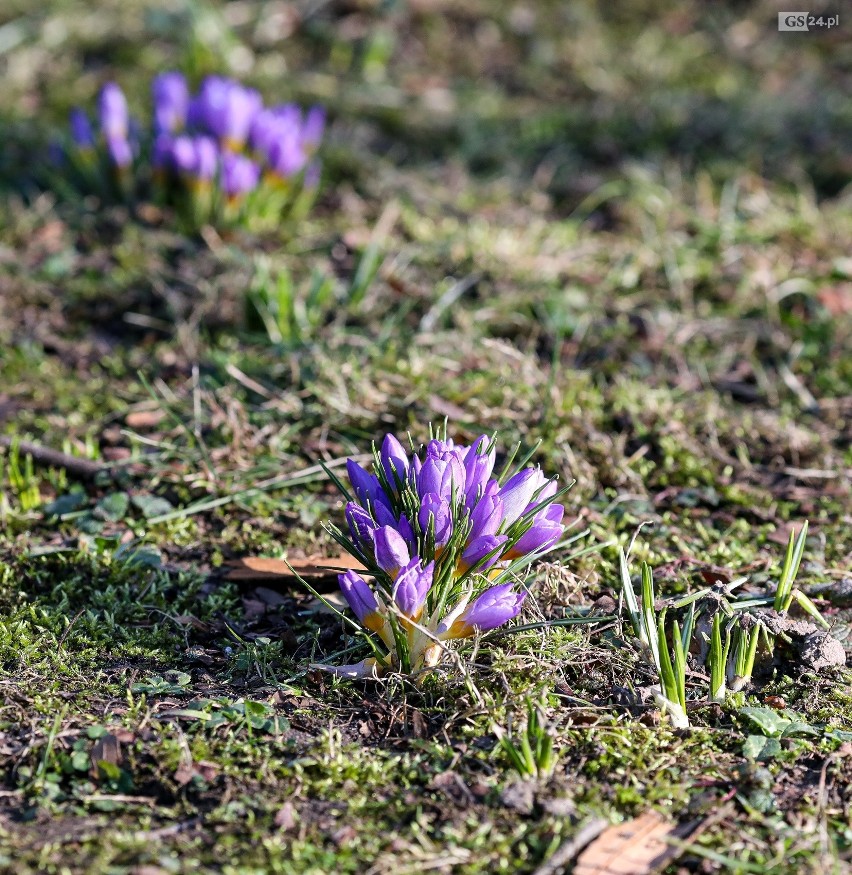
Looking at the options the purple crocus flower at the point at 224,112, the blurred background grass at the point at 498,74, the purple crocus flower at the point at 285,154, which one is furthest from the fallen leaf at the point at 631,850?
the blurred background grass at the point at 498,74

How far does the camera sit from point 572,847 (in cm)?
159

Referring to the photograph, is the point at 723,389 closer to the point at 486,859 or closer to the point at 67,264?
the point at 486,859

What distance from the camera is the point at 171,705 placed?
1.86 meters

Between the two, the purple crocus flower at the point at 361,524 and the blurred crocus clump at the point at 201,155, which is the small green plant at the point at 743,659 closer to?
the purple crocus flower at the point at 361,524

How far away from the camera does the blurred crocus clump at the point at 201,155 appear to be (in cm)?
364

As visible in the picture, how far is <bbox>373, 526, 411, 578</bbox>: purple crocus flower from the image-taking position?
1798 millimetres

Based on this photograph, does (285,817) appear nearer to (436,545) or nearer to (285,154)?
(436,545)

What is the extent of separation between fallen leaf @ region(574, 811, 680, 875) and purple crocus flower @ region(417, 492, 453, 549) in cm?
55

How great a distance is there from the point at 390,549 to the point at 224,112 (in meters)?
2.41

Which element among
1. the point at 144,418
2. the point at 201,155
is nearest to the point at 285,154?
the point at 201,155

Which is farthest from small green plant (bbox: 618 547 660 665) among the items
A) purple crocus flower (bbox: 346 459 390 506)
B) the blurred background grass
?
the blurred background grass

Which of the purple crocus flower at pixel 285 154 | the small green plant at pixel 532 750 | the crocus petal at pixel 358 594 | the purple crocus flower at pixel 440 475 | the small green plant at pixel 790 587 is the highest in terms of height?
the purple crocus flower at pixel 285 154

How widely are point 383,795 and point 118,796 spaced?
426 mm

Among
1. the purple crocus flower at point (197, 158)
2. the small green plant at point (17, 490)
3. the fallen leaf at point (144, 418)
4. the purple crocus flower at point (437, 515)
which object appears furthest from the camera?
the purple crocus flower at point (197, 158)
